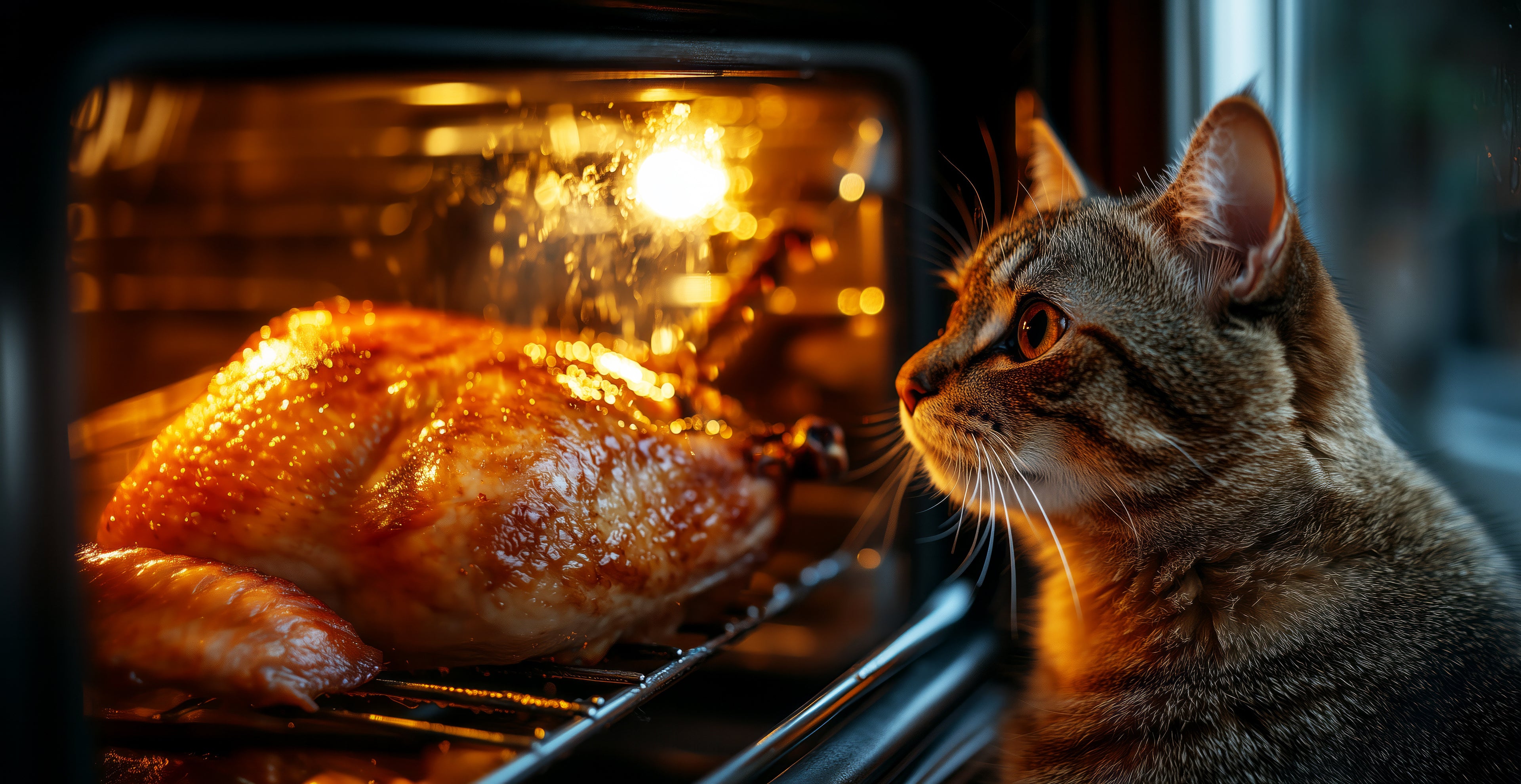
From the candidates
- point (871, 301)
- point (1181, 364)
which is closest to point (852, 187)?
point (871, 301)

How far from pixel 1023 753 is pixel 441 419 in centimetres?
64

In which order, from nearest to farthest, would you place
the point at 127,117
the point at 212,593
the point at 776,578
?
1. the point at 212,593
2. the point at 776,578
3. the point at 127,117

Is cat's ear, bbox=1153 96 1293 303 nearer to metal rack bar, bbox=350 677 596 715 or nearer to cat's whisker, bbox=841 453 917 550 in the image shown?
cat's whisker, bbox=841 453 917 550

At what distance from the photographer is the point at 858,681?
0.81 m

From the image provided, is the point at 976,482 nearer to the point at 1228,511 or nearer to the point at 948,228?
the point at 1228,511

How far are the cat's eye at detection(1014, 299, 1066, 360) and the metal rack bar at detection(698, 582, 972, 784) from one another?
36 centimetres

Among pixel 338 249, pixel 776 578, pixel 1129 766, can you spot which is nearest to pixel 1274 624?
pixel 1129 766

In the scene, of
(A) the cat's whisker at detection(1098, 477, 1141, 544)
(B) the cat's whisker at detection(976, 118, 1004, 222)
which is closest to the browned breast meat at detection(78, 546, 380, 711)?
(A) the cat's whisker at detection(1098, 477, 1141, 544)

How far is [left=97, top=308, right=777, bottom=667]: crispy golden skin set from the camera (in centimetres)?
67

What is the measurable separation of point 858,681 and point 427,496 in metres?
0.45

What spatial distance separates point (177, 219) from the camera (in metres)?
1.52

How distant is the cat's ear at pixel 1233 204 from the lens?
0.66 metres

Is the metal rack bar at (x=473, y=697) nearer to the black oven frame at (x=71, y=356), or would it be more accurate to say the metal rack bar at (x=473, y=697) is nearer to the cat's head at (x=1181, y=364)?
the black oven frame at (x=71, y=356)

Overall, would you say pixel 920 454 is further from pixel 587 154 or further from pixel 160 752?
pixel 160 752
